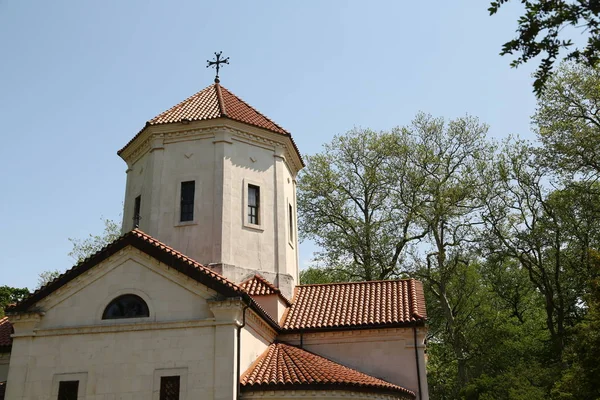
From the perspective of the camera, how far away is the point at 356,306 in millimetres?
18109

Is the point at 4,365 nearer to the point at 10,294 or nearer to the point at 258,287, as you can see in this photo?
the point at 258,287

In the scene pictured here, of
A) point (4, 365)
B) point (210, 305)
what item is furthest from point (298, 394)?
point (4, 365)

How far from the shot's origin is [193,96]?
70.8 ft

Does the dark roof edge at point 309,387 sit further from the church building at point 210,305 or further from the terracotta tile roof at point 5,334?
the terracotta tile roof at point 5,334

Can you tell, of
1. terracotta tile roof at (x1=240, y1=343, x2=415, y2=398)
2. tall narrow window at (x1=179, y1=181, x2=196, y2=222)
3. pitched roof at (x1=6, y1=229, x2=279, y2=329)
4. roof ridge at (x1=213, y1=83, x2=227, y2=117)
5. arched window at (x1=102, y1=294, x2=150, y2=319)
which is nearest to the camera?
terracotta tile roof at (x1=240, y1=343, x2=415, y2=398)

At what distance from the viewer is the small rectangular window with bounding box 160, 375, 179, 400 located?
1310 cm

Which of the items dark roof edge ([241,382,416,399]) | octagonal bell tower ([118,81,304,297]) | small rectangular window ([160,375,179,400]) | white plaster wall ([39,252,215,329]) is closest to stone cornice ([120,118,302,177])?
octagonal bell tower ([118,81,304,297])

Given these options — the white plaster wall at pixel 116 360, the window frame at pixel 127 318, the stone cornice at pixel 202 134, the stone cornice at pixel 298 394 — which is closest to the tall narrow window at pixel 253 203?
the stone cornice at pixel 202 134

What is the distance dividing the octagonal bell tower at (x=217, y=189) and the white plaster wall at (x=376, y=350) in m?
2.39

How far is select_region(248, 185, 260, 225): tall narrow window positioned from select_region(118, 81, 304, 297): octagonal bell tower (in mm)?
35

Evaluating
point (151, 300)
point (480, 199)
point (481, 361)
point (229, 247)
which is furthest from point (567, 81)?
point (151, 300)

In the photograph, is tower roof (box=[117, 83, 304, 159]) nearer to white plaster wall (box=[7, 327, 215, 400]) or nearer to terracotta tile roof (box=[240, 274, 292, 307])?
terracotta tile roof (box=[240, 274, 292, 307])

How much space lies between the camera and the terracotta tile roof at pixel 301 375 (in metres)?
13.5

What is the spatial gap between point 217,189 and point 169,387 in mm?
6794
